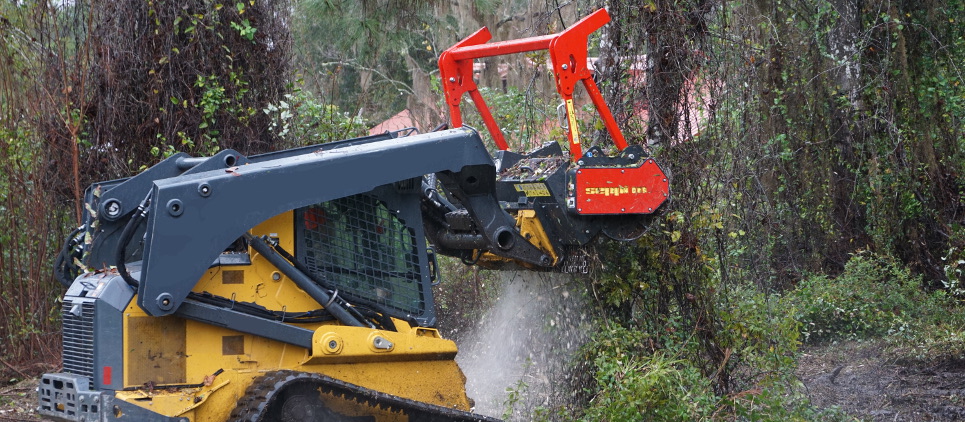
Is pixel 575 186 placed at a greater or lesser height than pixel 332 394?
greater

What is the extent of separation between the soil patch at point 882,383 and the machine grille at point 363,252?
3.01 meters

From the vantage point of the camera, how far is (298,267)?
4594 millimetres

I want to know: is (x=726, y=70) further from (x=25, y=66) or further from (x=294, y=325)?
(x=25, y=66)

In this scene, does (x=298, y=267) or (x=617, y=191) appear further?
(x=617, y=191)

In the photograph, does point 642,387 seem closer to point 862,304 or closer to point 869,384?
point 869,384

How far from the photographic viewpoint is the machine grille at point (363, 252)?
4.69 m

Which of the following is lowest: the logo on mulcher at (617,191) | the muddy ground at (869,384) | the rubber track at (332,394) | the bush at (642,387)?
the muddy ground at (869,384)

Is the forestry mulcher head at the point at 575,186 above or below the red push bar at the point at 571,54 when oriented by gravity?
below

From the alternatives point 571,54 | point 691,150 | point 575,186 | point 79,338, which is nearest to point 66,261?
point 79,338

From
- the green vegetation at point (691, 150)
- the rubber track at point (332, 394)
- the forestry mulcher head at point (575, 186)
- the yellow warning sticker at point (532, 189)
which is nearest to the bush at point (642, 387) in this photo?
the green vegetation at point (691, 150)

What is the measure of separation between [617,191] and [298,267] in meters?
1.81

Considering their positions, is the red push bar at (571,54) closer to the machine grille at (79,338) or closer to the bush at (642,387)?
the bush at (642,387)

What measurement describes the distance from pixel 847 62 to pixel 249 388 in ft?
23.5

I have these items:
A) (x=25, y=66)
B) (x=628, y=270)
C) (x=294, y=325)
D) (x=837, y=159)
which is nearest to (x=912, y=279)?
(x=837, y=159)
